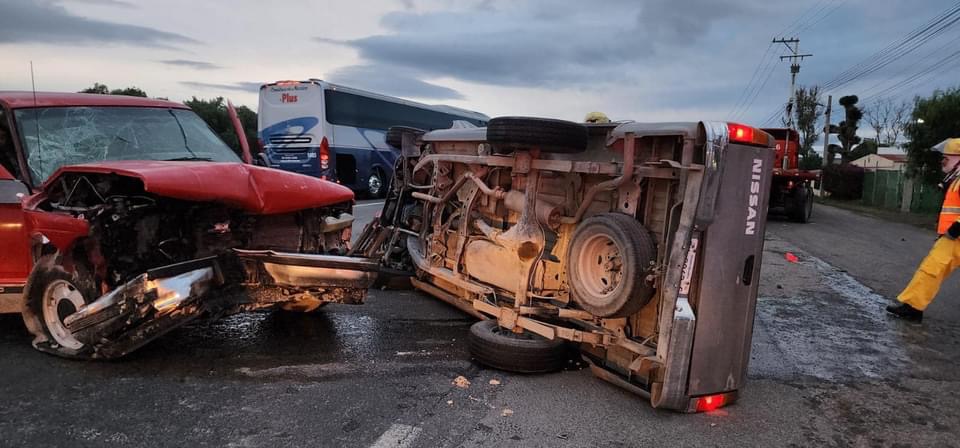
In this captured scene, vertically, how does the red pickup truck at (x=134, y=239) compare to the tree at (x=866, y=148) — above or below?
below

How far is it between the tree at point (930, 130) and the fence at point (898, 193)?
837mm

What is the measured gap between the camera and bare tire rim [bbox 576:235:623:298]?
11.9 ft

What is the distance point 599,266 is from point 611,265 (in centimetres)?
10

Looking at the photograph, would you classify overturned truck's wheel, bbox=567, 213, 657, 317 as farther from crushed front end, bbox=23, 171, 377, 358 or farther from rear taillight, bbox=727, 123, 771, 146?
crushed front end, bbox=23, 171, 377, 358

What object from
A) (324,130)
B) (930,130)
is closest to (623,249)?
(324,130)

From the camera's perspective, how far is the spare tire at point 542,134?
3893 millimetres

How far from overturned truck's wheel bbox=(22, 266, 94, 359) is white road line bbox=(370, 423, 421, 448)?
6.85 ft

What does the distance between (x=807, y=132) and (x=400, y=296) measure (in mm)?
56500

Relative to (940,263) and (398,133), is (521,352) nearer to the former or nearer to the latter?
(398,133)

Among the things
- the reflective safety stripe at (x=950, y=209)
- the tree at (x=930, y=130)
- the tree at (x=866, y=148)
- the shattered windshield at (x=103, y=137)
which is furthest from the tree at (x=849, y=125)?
the shattered windshield at (x=103, y=137)

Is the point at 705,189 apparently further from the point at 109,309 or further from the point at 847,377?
the point at 109,309

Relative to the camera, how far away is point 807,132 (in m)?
53.7

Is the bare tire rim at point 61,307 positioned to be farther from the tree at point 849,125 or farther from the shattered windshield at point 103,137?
the tree at point 849,125

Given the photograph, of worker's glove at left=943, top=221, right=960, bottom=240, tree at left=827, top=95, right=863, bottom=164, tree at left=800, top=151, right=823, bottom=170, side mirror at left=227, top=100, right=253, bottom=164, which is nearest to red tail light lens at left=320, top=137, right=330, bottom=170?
side mirror at left=227, top=100, right=253, bottom=164
